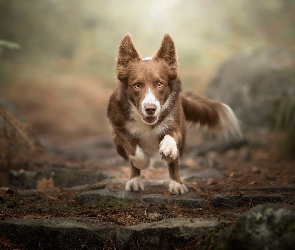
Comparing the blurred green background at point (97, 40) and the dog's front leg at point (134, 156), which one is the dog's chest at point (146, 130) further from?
the blurred green background at point (97, 40)

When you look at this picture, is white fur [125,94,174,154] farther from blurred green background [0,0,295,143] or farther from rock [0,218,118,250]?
blurred green background [0,0,295,143]

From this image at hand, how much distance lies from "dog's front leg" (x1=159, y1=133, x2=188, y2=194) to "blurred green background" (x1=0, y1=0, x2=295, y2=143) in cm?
1089

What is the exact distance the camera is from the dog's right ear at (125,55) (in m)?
4.94

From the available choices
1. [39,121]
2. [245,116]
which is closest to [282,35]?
[245,116]

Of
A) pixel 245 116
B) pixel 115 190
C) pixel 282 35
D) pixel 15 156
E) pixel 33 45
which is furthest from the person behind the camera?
pixel 33 45

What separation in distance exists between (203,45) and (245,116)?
27.3 feet

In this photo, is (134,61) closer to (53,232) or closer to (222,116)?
(222,116)

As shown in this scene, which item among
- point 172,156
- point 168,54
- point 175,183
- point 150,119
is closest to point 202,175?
point 175,183

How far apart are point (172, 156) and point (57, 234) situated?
1543 mm

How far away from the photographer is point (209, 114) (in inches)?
234

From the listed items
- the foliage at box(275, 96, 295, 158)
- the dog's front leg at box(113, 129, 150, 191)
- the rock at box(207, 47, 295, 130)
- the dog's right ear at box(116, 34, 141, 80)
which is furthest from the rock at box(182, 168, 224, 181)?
the rock at box(207, 47, 295, 130)

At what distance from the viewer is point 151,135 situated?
16.1ft

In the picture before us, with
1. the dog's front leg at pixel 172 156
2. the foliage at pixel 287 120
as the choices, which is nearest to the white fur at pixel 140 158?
the dog's front leg at pixel 172 156

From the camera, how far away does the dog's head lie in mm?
4543
